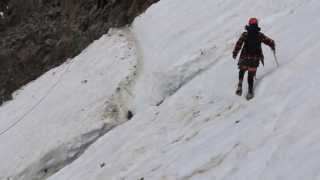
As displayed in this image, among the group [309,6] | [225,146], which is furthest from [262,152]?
[309,6]

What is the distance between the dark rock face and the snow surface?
155 centimetres

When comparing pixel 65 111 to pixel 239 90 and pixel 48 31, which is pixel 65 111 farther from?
pixel 48 31

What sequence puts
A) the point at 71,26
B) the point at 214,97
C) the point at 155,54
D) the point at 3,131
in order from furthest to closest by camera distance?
the point at 71,26 → the point at 3,131 → the point at 155,54 → the point at 214,97

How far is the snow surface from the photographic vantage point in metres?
11.7

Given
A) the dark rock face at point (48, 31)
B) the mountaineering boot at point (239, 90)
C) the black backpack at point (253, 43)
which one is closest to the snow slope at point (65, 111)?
the dark rock face at point (48, 31)

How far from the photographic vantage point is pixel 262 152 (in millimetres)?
11344

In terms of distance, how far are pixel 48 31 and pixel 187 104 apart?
14975mm

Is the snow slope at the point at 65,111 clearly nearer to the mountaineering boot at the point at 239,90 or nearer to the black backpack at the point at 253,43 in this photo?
the mountaineering boot at the point at 239,90

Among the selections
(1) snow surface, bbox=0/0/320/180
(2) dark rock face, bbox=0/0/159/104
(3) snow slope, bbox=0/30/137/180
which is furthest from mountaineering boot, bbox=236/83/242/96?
(2) dark rock face, bbox=0/0/159/104

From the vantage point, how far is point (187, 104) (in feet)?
50.2

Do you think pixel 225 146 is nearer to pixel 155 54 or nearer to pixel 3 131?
pixel 155 54

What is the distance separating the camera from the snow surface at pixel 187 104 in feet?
38.5

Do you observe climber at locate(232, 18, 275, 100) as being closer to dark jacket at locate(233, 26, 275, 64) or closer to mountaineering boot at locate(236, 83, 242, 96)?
dark jacket at locate(233, 26, 275, 64)

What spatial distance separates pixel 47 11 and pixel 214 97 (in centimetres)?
1772
